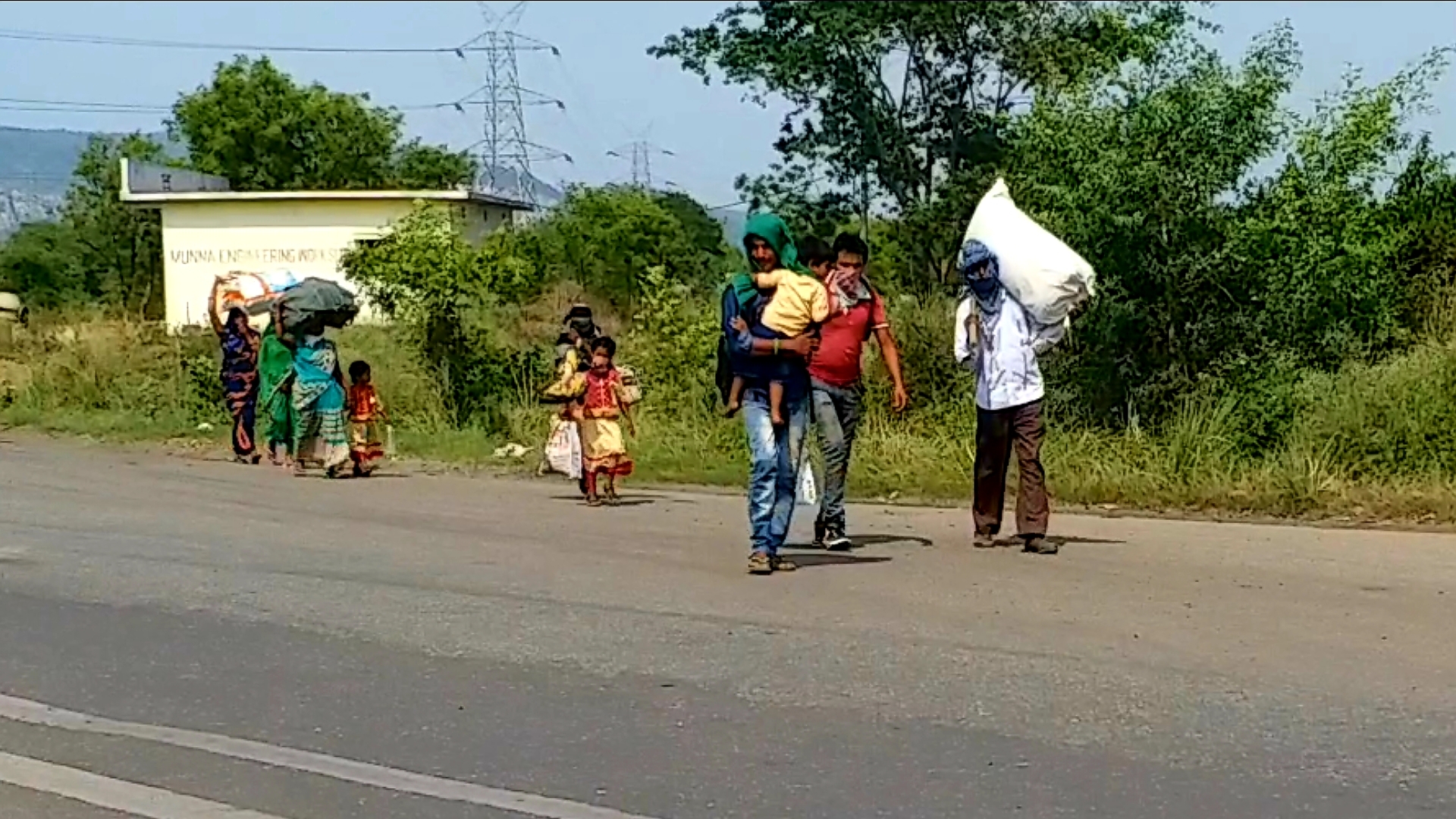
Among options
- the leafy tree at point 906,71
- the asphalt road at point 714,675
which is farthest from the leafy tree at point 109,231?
the asphalt road at point 714,675

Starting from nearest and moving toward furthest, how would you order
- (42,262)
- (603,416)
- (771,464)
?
(771,464) → (603,416) → (42,262)

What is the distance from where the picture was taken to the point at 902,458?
54.3ft

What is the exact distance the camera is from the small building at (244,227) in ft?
172

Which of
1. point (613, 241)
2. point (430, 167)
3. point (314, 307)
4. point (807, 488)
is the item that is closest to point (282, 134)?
point (430, 167)

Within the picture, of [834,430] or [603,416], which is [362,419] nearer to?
[603,416]

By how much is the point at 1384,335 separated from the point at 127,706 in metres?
12.2

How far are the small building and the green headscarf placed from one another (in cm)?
4116

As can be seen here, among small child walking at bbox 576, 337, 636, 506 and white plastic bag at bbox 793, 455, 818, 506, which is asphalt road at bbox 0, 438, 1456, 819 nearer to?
white plastic bag at bbox 793, 455, 818, 506

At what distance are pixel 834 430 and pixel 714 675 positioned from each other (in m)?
3.50

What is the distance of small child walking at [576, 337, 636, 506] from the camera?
1455 cm

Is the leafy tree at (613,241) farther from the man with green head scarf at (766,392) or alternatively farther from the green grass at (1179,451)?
the man with green head scarf at (766,392)

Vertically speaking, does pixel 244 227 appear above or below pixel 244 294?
above

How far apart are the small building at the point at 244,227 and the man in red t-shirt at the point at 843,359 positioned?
4053 cm

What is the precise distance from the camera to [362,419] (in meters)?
17.5
